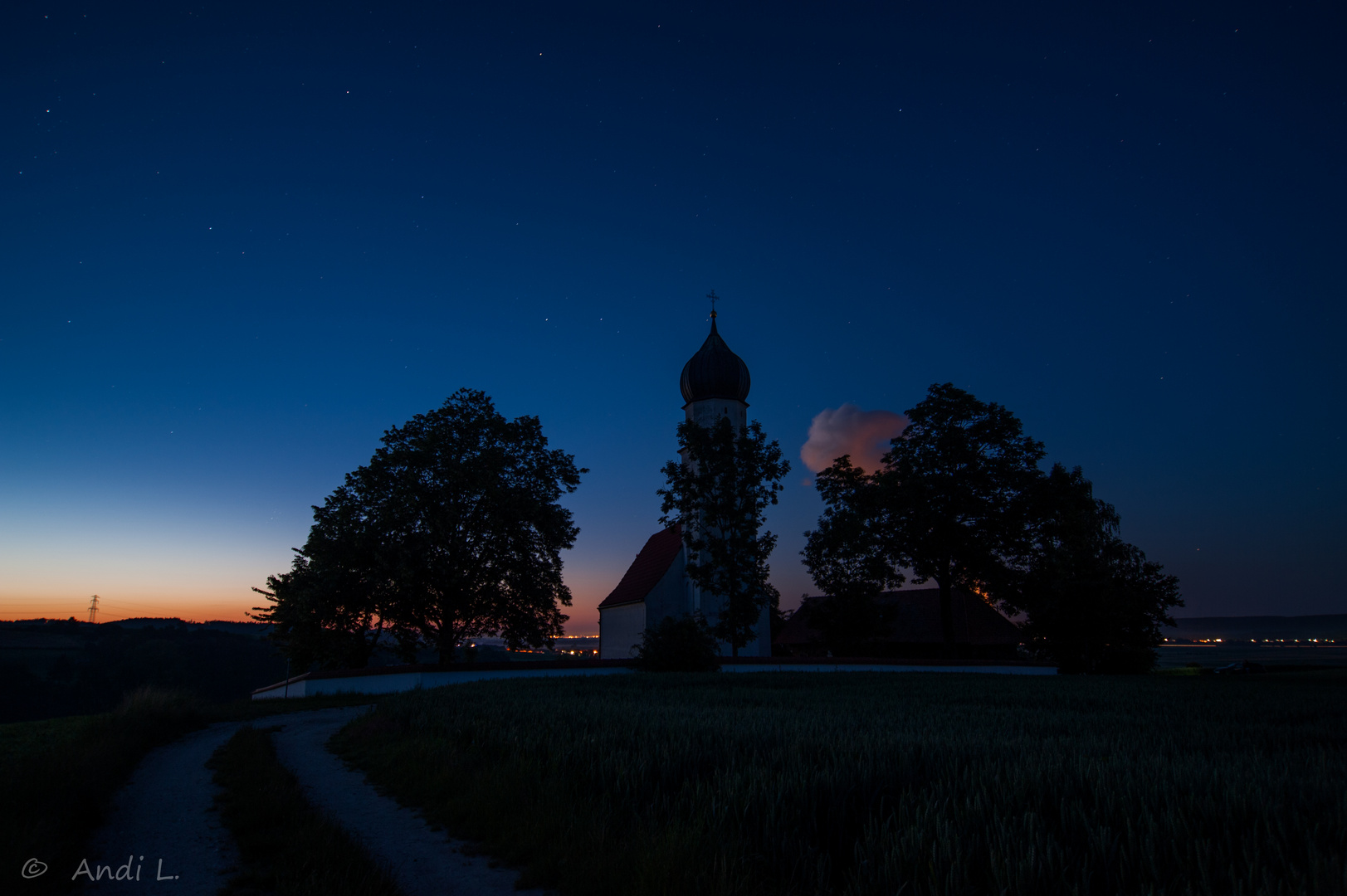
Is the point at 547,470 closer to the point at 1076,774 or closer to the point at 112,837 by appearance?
the point at 112,837

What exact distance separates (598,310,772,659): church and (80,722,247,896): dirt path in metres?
32.5

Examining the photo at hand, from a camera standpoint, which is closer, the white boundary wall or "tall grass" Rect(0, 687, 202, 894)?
"tall grass" Rect(0, 687, 202, 894)

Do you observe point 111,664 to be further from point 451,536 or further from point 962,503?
point 962,503

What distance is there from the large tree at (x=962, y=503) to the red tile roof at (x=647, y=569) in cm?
1293

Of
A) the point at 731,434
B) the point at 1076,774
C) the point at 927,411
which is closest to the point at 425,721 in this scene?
the point at 1076,774

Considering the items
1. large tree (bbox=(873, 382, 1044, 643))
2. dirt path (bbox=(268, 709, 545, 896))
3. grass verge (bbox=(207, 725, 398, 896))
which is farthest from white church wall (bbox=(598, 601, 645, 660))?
grass verge (bbox=(207, 725, 398, 896))

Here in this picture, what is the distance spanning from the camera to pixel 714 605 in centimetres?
4019

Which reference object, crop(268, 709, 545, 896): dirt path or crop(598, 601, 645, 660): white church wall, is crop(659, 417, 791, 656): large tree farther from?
crop(268, 709, 545, 896): dirt path

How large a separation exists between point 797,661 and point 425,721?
23652mm

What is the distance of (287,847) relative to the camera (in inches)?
236

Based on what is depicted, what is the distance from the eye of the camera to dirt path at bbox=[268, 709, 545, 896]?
5328 mm

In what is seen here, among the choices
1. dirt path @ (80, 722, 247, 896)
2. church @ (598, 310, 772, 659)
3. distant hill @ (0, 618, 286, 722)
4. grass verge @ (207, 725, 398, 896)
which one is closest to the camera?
grass verge @ (207, 725, 398, 896)

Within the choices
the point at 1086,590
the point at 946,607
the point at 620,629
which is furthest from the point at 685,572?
the point at 1086,590

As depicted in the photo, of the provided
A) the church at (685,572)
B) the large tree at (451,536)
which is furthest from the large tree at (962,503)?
the large tree at (451,536)
